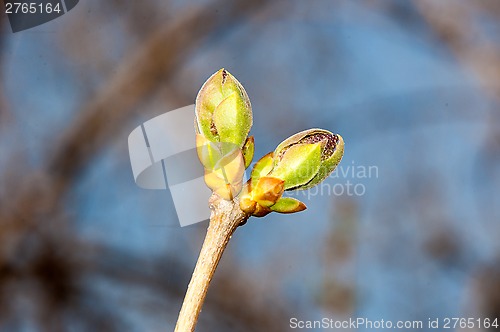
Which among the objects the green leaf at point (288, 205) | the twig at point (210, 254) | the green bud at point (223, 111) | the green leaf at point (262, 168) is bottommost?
the twig at point (210, 254)

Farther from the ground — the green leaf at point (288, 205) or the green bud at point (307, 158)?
the green bud at point (307, 158)

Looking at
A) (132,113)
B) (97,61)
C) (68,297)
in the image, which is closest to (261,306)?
(68,297)

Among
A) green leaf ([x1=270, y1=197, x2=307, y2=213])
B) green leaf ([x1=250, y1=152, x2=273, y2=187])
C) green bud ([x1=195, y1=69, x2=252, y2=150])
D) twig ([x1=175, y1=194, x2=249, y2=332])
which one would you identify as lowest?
twig ([x1=175, y1=194, x2=249, y2=332])

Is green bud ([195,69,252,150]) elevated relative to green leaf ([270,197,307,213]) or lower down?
elevated

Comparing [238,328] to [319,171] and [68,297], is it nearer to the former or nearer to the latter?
[68,297]
